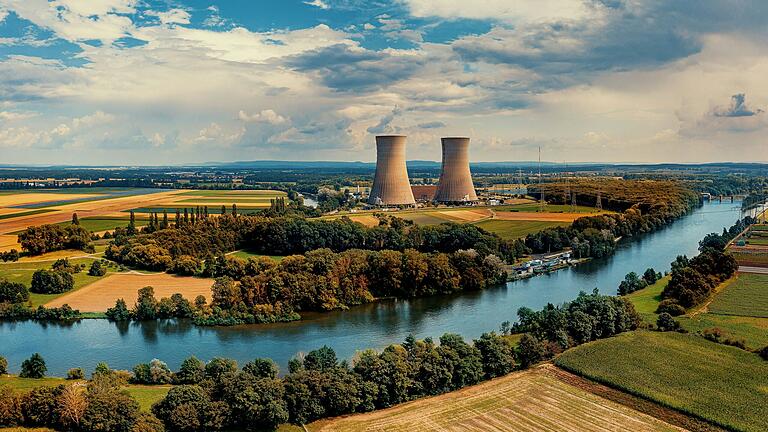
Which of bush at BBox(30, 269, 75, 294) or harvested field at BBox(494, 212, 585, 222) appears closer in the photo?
bush at BBox(30, 269, 75, 294)

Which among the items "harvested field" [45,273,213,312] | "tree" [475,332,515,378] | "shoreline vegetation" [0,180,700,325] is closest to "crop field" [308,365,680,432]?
"tree" [475,332,515,378]

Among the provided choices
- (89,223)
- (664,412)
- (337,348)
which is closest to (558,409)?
(664,412)

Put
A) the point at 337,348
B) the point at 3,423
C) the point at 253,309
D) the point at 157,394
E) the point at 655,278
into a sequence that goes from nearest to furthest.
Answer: the point at 3,423
the point at 157,394
the point at 337,348
the point at 253,309
the point at 655,278

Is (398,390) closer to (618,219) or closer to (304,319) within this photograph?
(304,319)

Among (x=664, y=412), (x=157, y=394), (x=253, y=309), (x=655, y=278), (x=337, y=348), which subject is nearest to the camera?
(x=664, y=412)

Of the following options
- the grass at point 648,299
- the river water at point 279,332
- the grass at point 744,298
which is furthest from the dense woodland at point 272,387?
the grass at point 744,298

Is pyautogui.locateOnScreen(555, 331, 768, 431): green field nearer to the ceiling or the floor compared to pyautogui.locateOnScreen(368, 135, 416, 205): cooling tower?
nearer to the floor

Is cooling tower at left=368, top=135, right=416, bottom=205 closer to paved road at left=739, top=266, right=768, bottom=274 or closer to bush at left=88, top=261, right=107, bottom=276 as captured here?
bush at left=88, top=261, right=107, bottom=276
